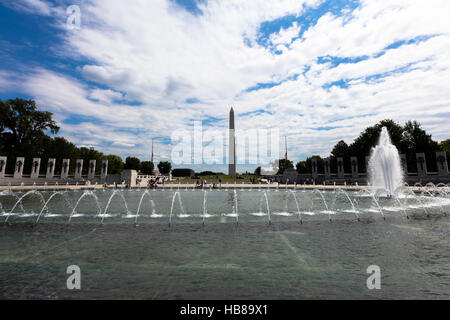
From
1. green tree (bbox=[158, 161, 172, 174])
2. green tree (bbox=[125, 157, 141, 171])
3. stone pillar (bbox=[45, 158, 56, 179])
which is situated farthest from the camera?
green tree (bbox=[158, 161, 172, 174])

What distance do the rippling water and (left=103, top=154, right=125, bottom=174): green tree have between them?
305 feet

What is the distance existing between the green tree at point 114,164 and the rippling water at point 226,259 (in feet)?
305

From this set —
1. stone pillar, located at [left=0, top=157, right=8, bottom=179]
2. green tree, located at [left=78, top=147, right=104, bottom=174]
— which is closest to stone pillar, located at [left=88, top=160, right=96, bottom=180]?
stone pillar, located at [left=0, top=157, right=8, bottom=179]

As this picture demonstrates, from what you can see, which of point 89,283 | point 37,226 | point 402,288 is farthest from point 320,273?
point 37,226

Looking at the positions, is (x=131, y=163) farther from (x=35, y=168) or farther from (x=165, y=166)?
(x=35, y=168)

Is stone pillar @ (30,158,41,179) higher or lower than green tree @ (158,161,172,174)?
lower

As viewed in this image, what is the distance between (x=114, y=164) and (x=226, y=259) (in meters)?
109

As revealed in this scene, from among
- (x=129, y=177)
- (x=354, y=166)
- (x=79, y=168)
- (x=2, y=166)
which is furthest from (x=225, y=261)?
(x=79, y=168)

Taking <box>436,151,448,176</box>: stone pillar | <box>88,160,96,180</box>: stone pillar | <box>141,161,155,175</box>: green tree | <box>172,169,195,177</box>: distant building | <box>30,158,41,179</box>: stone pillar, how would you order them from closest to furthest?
<box>436,151,448,176</box>: stone pillar
<box>30,158,41,179</box>: stone pillar
<box>88,160,96,180</box>: stone pillar
<box>141,161,155,175</box>: green tree
<box>172,169,195,177</box>: distant building

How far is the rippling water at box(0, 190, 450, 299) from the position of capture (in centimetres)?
452

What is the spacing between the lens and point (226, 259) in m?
6.36

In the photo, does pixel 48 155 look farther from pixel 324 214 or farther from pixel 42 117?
pixel 324 214

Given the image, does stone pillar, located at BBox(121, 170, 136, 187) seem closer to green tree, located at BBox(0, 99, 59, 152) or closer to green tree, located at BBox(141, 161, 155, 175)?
green tree, located at BBox(0, 99, 59, 152)
